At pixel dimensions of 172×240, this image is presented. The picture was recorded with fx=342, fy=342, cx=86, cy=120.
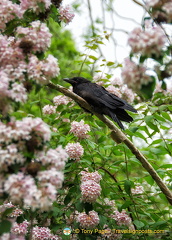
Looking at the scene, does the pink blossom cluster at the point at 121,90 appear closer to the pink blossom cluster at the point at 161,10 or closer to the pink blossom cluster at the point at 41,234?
the pink blossom cluster at the point at 41,234

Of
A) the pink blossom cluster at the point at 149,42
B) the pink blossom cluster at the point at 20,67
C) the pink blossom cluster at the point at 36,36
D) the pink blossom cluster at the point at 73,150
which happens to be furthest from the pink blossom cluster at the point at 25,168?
the pink blossom cluster at the point at 73,150

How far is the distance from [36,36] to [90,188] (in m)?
1.09

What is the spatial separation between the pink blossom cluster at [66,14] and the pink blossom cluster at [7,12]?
0.61 meters

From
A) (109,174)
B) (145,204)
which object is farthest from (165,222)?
(109,174)

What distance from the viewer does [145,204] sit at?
2.66m

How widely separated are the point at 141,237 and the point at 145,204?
249 mm

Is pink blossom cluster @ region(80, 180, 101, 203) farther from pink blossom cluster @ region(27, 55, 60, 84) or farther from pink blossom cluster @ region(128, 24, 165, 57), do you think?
pink blossom cluster @ region(128, 24, 165, 57)

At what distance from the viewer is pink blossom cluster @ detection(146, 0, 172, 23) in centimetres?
159

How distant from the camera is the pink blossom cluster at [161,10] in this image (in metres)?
1.59

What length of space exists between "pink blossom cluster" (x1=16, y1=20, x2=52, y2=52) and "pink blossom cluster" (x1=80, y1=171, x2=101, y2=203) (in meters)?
1.01

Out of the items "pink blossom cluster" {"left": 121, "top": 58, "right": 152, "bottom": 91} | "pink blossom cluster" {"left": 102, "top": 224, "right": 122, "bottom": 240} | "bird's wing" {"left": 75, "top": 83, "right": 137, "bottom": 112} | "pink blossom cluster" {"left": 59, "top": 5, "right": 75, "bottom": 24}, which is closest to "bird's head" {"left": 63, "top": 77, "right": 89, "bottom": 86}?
"bird's wing" {"left": 75, "top": 83, "right": 137, "bottom": 112}

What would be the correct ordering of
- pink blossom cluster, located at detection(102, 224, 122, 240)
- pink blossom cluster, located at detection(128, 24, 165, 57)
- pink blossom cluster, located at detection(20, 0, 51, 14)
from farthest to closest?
1. pink blossom cluster, located at detection(102, 224, 122, 240)
2. pink blossom cluster, located at detection(20, 0, 51, 14)
3. pink blossom cluster, located at detection(128, 24, 165, 57)

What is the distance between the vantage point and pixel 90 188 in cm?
228

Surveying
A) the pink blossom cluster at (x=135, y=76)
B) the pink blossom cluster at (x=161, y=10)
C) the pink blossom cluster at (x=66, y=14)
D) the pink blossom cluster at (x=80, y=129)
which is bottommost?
the pink blossom cluster at (x=135, y=76)
